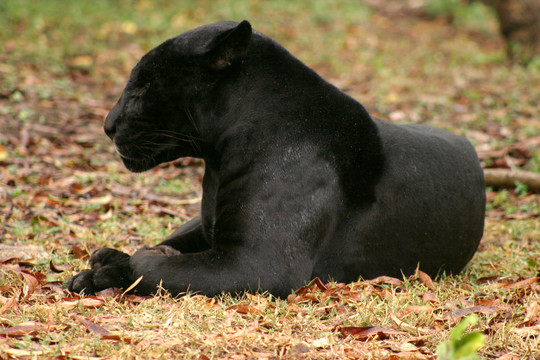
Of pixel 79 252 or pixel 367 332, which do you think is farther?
pixel 79 252

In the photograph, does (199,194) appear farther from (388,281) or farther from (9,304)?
(9,304)

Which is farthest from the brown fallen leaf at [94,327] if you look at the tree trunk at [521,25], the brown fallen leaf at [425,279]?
the tree trunk at [521,25]

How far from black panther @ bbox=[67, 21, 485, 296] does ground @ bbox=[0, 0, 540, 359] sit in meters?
0.14

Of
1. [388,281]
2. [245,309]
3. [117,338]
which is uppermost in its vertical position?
[117,338]

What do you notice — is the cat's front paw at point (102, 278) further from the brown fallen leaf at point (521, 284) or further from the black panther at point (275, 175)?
the brown fallen leaf at point (521, 284)

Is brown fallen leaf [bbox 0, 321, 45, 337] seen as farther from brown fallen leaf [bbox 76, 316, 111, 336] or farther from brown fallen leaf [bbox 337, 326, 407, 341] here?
brown fallen leaf [bbox 337, 326, 407, 341]

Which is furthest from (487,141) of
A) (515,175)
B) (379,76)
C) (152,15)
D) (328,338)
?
(152,15)

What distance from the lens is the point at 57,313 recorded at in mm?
2711

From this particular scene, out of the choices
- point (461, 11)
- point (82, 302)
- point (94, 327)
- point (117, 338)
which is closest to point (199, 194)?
point (82, 302)

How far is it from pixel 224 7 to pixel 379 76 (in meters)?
4.51

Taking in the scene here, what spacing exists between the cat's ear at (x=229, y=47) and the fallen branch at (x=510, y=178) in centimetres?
335

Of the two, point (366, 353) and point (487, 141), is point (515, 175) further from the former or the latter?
point (366, 353)

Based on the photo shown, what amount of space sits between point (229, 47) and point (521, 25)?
337 inches

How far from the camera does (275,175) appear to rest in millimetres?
3240
